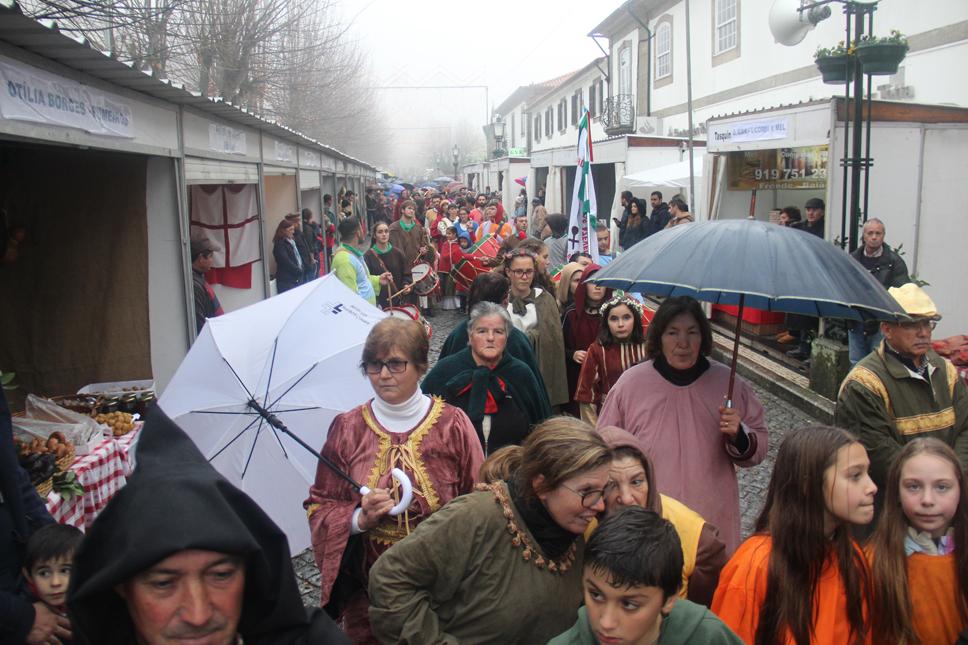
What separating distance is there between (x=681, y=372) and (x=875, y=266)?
17.5ft

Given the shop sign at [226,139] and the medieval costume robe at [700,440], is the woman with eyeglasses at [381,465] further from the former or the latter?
the shop sign at [226,139]

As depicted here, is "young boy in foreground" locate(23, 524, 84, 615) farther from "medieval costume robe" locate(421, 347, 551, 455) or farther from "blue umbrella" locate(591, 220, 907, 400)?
"blue umbrella" locate(591, 220, 907, 400)

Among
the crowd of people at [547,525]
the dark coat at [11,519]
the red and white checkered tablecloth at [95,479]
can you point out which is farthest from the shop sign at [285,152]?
the dark coat at [11,519]

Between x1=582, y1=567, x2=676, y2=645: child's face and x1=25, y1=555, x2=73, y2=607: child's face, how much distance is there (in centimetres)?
226

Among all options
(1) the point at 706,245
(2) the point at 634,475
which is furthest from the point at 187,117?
(2) the point at 634,475

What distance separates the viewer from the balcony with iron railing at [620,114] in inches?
1150

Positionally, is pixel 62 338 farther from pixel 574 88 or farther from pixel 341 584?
pixel 574 88

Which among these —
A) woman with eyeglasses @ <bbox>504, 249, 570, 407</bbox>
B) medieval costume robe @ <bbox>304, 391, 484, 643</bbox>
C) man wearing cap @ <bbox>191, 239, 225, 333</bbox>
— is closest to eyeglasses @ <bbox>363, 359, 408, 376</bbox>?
medieval costume robe @ <bbox>304, 391, 484, 643</bbox>

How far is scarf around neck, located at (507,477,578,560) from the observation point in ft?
7.50

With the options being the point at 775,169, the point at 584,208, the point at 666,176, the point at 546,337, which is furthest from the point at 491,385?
the point at 666,176

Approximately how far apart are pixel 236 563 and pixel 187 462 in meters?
0.21

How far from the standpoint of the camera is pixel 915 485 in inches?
109

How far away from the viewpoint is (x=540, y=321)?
6.00 metres

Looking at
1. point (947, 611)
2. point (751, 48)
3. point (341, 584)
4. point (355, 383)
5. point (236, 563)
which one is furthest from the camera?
point (751, 48)
